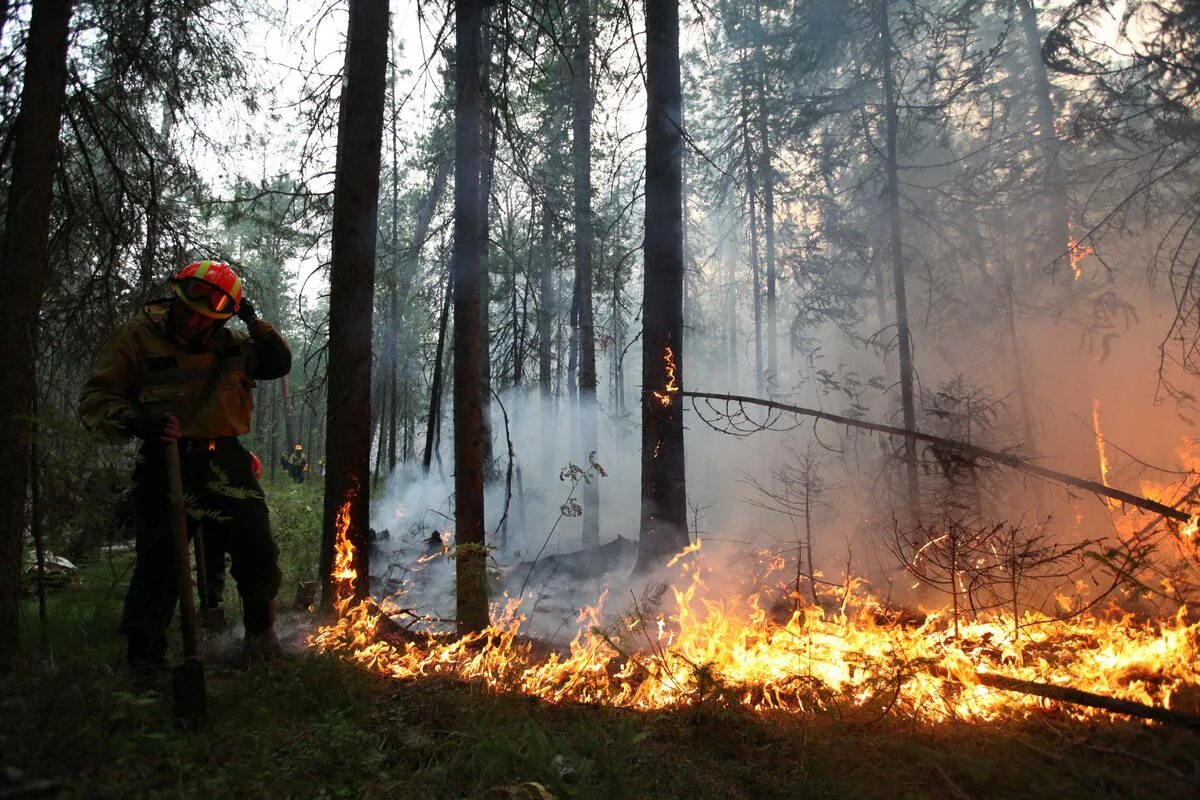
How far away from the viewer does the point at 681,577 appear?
6.96 m

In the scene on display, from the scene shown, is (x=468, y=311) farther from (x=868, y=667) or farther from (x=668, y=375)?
(x=868, y=667)

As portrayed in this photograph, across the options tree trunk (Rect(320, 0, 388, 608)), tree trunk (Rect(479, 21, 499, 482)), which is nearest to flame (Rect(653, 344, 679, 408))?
tree trunk (Rect(479, 21, 499, 482))

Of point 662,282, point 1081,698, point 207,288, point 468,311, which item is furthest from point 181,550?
point 662,282

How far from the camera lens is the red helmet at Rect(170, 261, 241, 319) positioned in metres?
3.26

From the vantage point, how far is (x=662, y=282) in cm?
701

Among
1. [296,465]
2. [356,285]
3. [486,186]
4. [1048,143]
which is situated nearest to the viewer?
[356,285]

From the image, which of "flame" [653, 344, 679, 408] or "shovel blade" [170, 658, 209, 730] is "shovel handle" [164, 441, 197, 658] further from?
"flame" [653, 344, 679, 408]

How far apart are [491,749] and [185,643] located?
147 cm

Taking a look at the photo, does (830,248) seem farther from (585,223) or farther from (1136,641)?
(1136,641)

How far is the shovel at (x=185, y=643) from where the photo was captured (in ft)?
8.73

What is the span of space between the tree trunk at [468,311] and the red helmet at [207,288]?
2259 millimetres

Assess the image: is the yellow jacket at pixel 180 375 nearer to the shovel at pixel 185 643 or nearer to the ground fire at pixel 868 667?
the shovel at pixel 185 643

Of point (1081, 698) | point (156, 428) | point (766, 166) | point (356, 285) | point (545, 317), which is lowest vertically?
point (1081, 698)

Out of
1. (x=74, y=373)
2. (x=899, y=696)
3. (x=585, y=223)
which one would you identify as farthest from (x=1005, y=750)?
(x=585, y=223)
